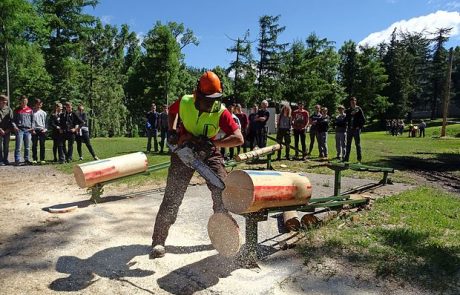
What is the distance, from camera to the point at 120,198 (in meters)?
7.68

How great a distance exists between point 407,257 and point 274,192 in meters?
1.78

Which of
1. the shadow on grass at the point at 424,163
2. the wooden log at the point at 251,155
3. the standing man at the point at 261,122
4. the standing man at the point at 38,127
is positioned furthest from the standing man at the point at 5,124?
the shadow on grass at the point at 424,163

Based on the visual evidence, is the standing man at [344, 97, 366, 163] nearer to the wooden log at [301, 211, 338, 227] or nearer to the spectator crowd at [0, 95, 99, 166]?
the wooden log at [301, 211, 338, 227]

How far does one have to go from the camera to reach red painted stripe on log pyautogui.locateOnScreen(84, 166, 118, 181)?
681 centimetres

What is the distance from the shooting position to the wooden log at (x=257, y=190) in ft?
13.8

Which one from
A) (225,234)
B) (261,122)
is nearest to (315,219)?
(225,234)

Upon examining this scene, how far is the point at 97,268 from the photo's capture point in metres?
4.34

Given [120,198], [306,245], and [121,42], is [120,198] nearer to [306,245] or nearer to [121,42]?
[306,245]

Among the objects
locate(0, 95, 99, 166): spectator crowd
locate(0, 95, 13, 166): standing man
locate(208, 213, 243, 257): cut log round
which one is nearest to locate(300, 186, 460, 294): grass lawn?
locate(208, 213, 243, 257): cut log round

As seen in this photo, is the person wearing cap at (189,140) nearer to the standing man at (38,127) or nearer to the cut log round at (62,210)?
the cut log round at (62,210)

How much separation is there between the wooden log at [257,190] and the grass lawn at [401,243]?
0.83 m

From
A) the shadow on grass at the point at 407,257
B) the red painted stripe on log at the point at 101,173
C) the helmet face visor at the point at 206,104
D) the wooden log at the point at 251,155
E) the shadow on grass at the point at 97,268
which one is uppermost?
the helmet face visor at the point at 206,104

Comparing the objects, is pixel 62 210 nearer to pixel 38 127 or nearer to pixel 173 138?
pixel 173 138

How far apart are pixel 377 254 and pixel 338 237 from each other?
2.15 feet
